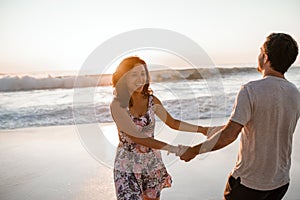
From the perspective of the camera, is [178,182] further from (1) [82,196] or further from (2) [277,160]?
(2) [277,160]

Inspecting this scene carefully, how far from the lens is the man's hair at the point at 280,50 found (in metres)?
1.95

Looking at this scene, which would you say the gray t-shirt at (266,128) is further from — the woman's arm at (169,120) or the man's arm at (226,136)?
the woman's arm at (169,120)

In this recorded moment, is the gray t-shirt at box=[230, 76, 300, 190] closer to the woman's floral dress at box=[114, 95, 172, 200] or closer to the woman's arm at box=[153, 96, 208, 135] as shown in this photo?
the woman's floral dress at box=[114, 95, 172, 200]

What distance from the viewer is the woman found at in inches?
98.8

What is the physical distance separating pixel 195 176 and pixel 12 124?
5.61m

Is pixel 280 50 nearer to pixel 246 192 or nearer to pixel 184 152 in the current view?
pixel 246 192

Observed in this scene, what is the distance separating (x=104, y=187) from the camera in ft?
13.0

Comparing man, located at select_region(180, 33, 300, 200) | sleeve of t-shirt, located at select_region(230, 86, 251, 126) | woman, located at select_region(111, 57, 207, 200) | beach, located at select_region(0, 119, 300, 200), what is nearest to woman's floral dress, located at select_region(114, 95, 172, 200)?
woman, located at select_region(111, 57, 207, 200)

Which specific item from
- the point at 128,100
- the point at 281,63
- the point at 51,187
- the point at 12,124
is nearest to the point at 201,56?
the point at 128,100

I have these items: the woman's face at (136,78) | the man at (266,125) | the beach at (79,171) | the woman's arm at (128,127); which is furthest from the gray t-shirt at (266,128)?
the beach at (79,171)

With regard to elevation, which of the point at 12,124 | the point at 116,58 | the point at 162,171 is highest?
the point at 116,58

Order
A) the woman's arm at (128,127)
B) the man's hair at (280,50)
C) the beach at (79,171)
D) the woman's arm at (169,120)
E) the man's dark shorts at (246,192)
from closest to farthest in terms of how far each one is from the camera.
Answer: the man's hair at (280,50)
the man's dark shorts at (246,192)
the woman's arm at (128,127)
the woman's arm at (169,120)
the beach at (79,171)

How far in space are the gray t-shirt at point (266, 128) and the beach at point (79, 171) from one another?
5.33 feet

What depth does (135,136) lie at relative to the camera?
251 centimetres
